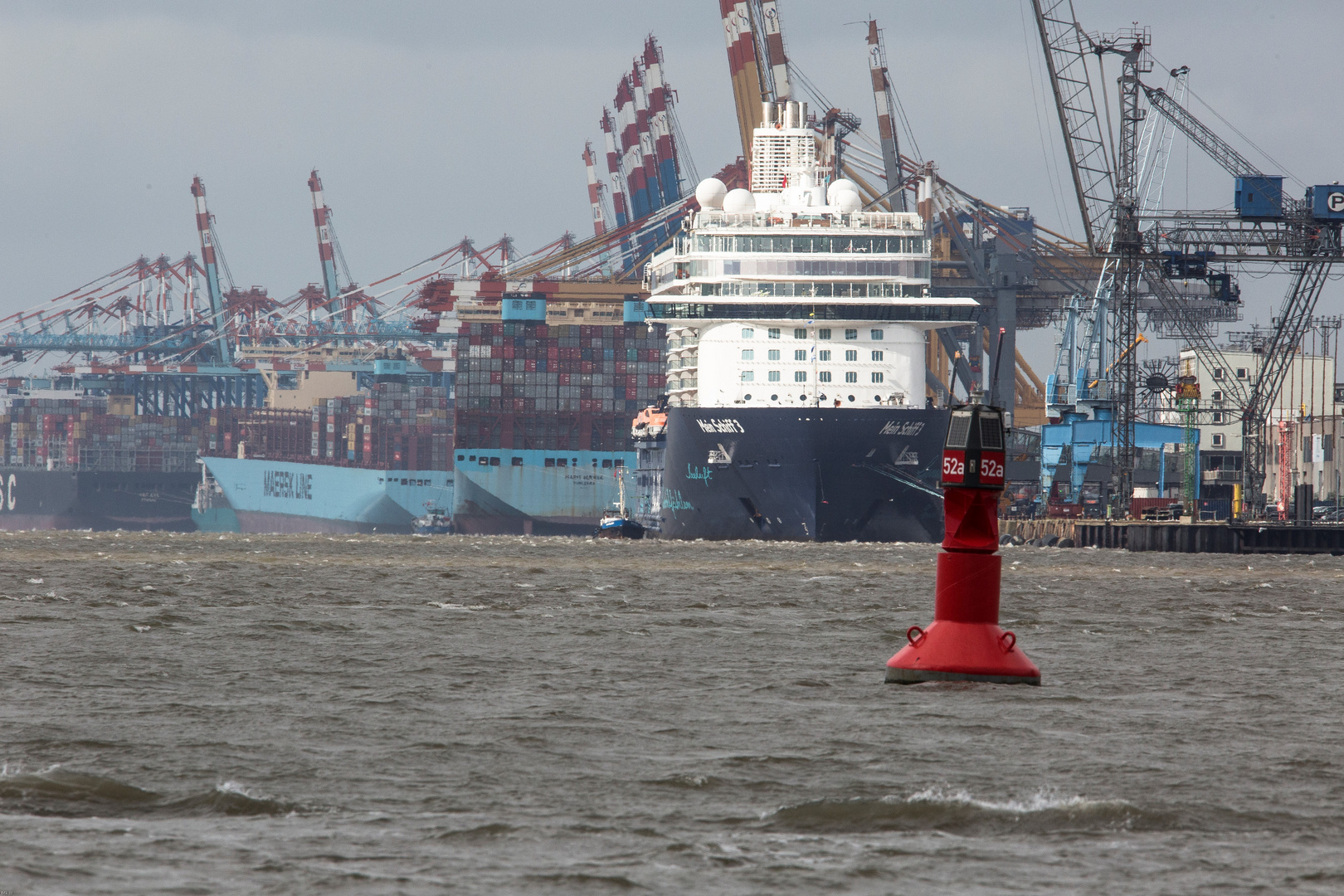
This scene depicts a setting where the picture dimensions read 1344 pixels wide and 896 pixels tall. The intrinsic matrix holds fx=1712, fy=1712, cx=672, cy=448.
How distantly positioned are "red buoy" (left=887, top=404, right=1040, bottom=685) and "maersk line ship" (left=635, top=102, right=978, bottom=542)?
1926 inches

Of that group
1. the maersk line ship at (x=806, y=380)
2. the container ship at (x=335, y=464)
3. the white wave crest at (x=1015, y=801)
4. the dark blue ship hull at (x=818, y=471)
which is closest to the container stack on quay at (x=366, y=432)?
the container ship at (x=335, y=464)

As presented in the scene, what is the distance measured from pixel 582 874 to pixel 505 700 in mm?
6104

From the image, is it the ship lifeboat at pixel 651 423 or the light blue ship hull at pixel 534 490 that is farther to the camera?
the light blue ship hull at pixel 534 490

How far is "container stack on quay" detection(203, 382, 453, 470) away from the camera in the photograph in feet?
448

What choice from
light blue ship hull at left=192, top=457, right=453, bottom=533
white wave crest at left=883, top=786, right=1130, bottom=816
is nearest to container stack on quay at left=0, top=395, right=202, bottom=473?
light blue ship hull at left=192, top=457, right=453, bottom=533

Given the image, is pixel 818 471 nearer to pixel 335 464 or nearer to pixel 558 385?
pixel 558 385

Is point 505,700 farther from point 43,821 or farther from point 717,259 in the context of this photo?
point 717,259

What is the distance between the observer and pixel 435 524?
12444 centimetres

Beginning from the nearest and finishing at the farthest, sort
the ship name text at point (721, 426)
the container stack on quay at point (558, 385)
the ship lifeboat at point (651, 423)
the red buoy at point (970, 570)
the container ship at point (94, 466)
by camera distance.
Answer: the red buoy at point (970, 570)
the ship name text at point (721, 426)
the ship lifeboat at point (651, 423)
the container stack on quay at point (558, 385)
the container ship at point (94, 466)

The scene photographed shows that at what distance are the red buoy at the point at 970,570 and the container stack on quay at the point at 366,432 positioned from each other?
397 ft

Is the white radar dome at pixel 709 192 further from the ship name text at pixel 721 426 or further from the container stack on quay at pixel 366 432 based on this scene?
the container stack on quay at pixel 366 432

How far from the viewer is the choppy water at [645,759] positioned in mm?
7953

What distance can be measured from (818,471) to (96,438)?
392 feet

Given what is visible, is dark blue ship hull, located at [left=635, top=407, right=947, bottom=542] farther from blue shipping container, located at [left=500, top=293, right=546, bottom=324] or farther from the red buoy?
blue shipping container, located at [left=500, top=293, right=546, bottom=324]
